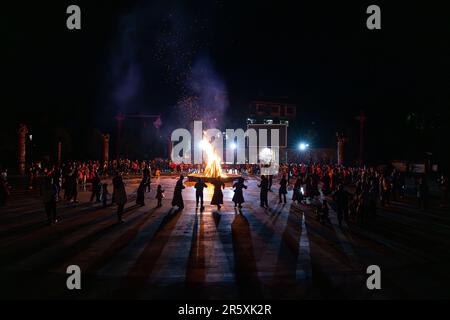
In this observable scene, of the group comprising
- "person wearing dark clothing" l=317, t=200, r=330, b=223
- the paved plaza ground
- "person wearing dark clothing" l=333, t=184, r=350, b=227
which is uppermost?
"person wearing dark clothing" l=333, t=184, r=350, b=227

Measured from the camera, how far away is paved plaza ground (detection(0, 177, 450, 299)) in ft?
22.9

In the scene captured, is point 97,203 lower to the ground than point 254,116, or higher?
lower

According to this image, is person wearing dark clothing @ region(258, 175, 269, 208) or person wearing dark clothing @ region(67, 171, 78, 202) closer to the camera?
person wearing dark clothing @ region(258, 175, 269, 208)

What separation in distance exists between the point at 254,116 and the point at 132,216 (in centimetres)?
5574

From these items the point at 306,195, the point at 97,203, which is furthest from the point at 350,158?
the point at 97,203

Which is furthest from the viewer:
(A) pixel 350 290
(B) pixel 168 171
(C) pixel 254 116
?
(C) pixel 254 116

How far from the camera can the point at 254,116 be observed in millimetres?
68938

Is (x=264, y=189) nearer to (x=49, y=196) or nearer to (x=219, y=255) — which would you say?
(x=219, y=255)

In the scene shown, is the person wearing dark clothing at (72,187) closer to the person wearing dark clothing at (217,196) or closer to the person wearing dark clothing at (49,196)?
the person wearing dark clothing at (49,196)

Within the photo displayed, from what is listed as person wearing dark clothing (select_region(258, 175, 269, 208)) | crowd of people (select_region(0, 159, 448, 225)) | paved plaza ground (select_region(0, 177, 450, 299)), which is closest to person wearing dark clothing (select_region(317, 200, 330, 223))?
crowd of people (select_region(0, 159, 448, 225))

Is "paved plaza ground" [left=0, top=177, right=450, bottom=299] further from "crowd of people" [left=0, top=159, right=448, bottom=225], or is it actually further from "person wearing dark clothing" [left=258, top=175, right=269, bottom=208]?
"person wearing dark clothing" [left=258, top=175, right=269, bottom=208]

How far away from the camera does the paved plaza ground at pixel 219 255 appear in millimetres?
6965

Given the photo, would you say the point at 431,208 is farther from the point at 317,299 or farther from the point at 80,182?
the point at 80,182

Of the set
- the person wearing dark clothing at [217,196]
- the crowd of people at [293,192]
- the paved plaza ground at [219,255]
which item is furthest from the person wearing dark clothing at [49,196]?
the person wearing dark clothing at [217,196]
